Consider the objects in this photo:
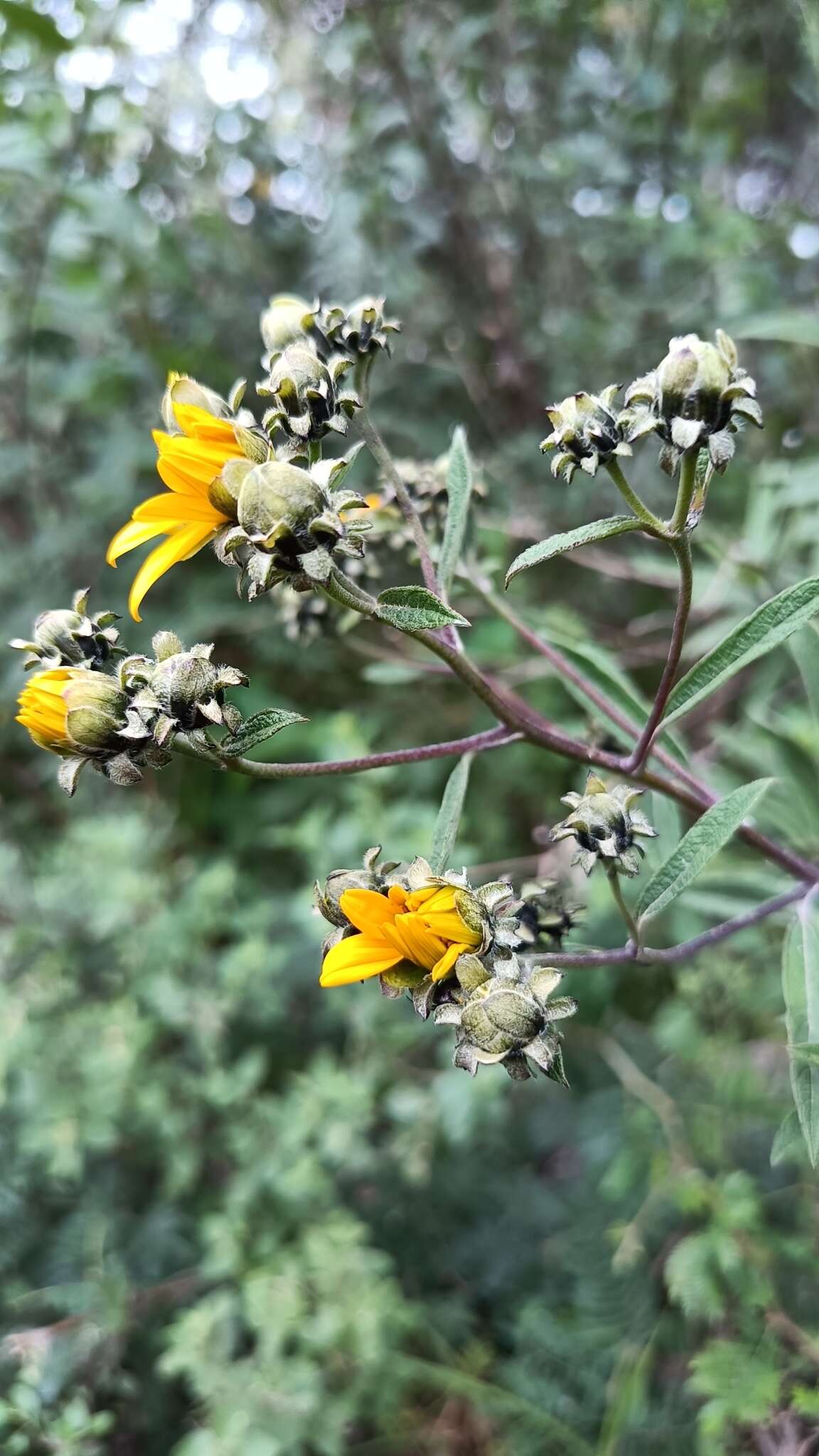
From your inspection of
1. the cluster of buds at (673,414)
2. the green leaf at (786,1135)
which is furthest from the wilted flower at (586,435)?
the green leaf at (786,1135)

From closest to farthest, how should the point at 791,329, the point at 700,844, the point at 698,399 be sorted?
the point at 698,399 → the point at 700,844 → the point at 791,329

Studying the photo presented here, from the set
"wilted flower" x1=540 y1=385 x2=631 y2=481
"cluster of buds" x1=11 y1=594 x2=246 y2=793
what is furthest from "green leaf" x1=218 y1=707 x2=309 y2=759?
"wilted flower" x1=540 y1=385 x2=631 y2=481

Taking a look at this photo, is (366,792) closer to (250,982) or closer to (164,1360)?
(250,982)

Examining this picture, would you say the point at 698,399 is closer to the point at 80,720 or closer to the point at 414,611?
the point at 414,611

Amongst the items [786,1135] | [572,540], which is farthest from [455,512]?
[786,1135]

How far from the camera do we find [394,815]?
157 centimetres

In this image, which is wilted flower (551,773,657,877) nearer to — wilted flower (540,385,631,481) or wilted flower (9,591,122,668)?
wilted flower (540,385,631,481)

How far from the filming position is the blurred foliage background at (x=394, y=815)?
4.07ft

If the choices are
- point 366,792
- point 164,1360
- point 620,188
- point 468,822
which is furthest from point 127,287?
point 164,1360

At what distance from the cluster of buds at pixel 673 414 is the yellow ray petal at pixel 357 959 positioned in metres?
0.32

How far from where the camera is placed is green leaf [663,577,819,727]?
0.65 meters

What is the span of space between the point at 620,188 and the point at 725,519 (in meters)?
0.64

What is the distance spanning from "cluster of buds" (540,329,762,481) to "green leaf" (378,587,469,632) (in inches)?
4.5

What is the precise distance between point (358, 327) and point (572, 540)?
0.28 metres
